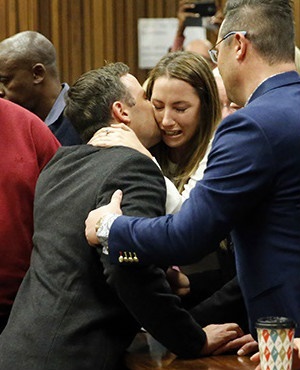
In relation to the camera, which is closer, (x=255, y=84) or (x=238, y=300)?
(x=255, y=84)

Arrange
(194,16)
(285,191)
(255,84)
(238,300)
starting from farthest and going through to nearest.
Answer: (194,16)
(238,300)
(255,84)
(285,191)

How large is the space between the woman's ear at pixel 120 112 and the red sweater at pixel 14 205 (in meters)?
0.34

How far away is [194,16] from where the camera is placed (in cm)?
598

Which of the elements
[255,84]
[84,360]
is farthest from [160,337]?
[255,84]

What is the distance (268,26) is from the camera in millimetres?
2414

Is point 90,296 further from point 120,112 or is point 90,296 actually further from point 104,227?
point 120,112

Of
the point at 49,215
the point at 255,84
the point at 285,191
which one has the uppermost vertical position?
the point at 255,84

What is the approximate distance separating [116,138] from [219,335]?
0.63 metres

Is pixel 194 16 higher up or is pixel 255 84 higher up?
pixel 255 84

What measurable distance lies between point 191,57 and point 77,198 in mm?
1022

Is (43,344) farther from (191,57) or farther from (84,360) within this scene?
(191,57)

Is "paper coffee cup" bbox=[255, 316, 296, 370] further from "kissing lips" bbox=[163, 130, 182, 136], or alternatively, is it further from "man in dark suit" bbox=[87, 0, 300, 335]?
"kissing lips" bbox=[163, 130, 182, 136]

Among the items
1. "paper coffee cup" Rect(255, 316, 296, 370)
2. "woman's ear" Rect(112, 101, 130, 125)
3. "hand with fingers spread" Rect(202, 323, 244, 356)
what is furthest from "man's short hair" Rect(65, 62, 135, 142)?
"paper coffee cup" Rect(255, 316, 296, 370)

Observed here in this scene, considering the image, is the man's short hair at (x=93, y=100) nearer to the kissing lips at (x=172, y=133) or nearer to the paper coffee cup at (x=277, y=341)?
the kissing lips at (x=172, y=133)
